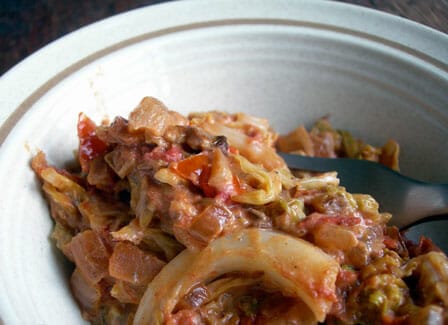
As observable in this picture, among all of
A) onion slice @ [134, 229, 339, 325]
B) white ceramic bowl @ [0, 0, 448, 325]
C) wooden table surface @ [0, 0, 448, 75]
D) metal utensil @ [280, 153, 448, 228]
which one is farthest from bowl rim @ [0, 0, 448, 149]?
onion slice @ [134, 229, 339, 325]

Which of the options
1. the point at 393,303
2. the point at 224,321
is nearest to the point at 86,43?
the point at 224,321

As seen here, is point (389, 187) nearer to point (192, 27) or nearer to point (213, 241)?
point (213, 241)

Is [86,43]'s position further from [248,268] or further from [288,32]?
[248,268]

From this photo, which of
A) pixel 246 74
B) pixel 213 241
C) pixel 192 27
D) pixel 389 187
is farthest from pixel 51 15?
pixel 389 187

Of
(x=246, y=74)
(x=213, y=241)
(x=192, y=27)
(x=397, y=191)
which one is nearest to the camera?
(x=213, y=241)

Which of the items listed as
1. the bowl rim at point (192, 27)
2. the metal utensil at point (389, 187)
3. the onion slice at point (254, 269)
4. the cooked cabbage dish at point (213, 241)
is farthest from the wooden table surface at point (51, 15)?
the onion slice at point (254, 269)

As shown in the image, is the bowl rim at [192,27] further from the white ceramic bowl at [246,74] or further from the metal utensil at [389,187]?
the metal utensil at [389,187]
